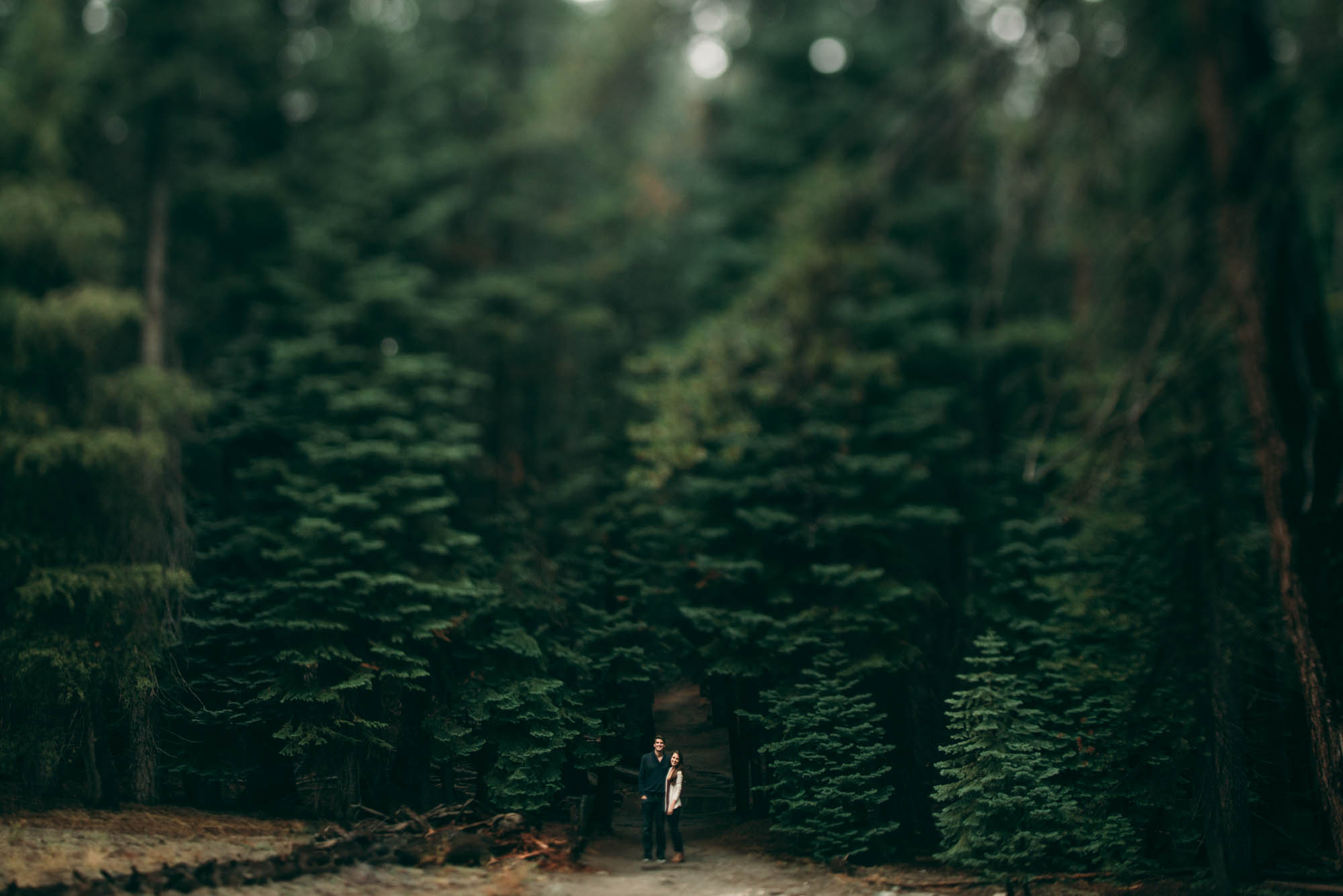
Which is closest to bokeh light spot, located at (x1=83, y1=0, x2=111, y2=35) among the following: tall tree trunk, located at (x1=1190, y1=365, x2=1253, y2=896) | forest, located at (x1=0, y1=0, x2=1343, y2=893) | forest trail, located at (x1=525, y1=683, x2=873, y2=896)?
forest, located at (x1=0, y1=0, x2=1343, y2=893)

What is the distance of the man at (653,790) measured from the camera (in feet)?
40.5

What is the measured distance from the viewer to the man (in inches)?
486

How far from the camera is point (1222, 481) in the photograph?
32.3ft

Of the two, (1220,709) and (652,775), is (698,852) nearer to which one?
(652,775)

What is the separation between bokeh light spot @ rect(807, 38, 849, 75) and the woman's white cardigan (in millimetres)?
15850

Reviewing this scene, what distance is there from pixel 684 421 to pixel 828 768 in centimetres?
626

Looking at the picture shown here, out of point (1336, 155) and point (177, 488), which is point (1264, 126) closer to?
point (1336, 155)

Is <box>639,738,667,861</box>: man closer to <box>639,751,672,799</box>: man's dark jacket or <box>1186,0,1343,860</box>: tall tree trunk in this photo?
<box>639,751,672,799</box>: man's dark jacket

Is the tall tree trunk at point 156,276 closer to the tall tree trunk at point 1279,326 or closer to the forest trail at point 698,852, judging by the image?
the forest trail at point 698,852

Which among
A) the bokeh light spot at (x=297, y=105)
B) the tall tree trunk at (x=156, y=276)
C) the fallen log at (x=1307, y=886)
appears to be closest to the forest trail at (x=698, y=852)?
the fallen log at (x=1307, y=886)

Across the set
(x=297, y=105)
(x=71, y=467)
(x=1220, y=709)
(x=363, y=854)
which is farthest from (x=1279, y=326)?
(x=297, y=105)

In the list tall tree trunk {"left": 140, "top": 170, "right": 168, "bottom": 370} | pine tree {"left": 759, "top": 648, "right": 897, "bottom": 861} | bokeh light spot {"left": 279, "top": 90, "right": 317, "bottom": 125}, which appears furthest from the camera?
bokeh light spot {"left": 279, "top": 90, "right": 317, "bottom": 125}

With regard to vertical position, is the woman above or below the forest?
below

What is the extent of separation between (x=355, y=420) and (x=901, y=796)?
12.0 m
